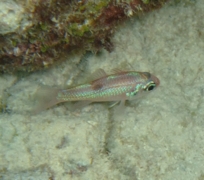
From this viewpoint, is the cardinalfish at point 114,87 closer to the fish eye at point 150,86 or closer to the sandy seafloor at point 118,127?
the fish eye at point 150,86

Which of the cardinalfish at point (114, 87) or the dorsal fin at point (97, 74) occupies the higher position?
the dorsal fin at point (97, 74)

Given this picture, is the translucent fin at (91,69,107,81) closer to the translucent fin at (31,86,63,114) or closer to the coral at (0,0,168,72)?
the coral at (0,0,168,72)

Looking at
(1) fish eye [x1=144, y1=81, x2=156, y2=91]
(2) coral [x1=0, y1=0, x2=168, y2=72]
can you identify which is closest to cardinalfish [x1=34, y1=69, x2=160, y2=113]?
(1) fish eye [x1=144, y1=81, x2=156, y2=91]

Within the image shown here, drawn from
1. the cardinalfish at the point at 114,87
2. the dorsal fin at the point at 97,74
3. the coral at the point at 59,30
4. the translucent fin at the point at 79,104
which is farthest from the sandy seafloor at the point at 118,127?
the coral at the point at 59,30

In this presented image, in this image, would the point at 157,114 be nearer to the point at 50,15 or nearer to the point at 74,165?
the point at 74,165

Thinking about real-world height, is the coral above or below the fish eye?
above
